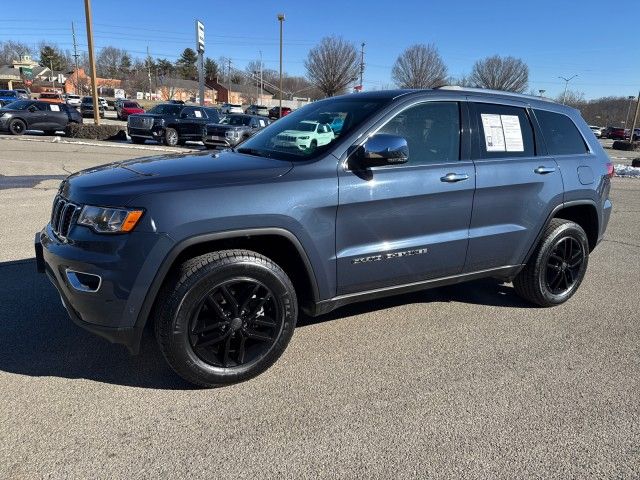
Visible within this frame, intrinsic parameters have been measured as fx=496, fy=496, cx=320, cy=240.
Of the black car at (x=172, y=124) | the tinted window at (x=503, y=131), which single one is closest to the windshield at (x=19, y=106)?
the black car at (x=172, y=124)

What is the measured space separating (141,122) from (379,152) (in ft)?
60.8

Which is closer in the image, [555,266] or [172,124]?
[555,266]

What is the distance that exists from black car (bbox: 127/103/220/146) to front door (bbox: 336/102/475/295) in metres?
17.8

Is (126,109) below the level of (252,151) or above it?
above

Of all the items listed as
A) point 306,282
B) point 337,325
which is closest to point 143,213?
point 306,282

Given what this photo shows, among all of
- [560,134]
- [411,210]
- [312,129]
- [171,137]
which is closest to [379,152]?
[411,210]

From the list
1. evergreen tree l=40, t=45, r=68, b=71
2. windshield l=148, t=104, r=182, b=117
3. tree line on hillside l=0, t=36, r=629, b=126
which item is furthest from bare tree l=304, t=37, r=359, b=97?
evergreen tree l=40, t=45, r=68, b=71

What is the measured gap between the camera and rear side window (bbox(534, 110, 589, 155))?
4.19m

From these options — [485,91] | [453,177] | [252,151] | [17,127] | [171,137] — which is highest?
[485,91]

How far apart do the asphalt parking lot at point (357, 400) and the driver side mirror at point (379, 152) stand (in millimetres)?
1318

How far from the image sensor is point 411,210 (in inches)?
A: 132

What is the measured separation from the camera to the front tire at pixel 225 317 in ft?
9.09

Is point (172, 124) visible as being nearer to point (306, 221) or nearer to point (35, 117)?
point (35, 117)

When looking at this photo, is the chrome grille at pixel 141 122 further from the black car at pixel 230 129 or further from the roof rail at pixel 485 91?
the roof rail at pixel 485 91
